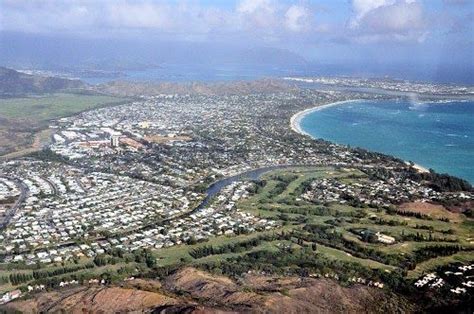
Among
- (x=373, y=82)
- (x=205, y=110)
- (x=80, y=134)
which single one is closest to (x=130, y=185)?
(x=80, y=134)

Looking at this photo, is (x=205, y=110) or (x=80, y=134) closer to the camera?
(x=80, y=134)

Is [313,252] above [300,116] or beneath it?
beneath

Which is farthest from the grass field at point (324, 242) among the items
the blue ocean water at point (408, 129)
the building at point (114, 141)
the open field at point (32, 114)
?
the open field at point (32, 114)

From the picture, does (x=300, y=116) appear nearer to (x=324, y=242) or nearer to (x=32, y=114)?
(x=32, y=114)

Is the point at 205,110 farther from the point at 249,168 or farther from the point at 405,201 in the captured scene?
the point at 405,201

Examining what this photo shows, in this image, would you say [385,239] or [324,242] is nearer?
[324,242]

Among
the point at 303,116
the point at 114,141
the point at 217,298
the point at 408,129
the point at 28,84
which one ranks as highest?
the point at 28,84

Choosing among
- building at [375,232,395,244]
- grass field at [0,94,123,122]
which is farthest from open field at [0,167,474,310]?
grass field at [0,94,123,122]

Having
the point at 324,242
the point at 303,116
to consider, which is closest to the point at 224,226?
the point at 324,242
